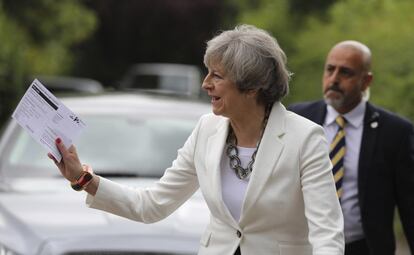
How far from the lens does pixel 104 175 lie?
6918 millimetres

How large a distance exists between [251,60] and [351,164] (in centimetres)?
168

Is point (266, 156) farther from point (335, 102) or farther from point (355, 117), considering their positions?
point (355, 117)

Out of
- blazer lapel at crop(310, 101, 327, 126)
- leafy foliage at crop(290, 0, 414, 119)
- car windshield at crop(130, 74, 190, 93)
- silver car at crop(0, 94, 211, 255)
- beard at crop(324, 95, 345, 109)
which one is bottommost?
silver car at crop(0, 94, 211, 255)

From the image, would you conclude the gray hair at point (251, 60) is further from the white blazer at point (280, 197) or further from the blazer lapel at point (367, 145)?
the blazer lapel at point (367, 145)

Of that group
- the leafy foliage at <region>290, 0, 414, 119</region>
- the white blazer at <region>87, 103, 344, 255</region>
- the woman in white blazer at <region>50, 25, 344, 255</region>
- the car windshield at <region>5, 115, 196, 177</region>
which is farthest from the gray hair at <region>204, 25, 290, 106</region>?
the leafy foliage at <region>290, 0, 414, 119</region>

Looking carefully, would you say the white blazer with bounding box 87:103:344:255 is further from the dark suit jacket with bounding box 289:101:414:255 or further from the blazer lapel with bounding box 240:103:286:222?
the dark suit jacket with bounding box 289:101:414:255

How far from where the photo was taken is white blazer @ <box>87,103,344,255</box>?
13.3 feet

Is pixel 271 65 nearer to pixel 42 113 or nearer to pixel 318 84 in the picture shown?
pixel 42 113

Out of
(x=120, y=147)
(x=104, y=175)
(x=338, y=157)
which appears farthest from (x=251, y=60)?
(x=120, y=147)

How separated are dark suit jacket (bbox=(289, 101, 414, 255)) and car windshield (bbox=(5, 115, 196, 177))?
1532mm

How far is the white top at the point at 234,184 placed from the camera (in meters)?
4.20

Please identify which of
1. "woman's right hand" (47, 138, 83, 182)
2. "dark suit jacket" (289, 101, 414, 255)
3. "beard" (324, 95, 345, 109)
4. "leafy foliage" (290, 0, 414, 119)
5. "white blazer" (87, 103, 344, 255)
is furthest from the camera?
"leafy foliage" (290, 0, 414, 119)

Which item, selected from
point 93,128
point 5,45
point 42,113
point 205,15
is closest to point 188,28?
point 205,15

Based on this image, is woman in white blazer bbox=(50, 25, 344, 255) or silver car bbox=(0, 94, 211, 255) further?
silver car bbox=(0, 94, 211, 255)
